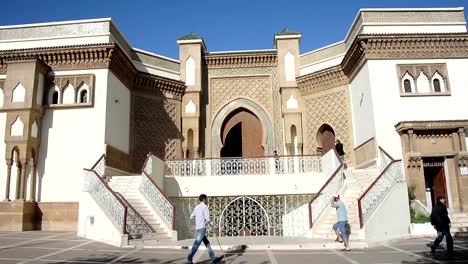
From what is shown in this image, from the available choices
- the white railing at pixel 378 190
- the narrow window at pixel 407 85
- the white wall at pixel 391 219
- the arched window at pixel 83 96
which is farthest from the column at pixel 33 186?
the narrow window at pixel 407 85

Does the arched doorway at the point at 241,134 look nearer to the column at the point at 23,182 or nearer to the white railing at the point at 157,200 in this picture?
the white railing at the point at 157,200

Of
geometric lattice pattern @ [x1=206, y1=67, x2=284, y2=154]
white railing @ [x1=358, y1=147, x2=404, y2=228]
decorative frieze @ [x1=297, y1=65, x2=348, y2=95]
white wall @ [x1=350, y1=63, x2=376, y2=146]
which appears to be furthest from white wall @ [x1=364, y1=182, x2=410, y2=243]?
geometric lattice pattern @ [x1=206, y1=67, x2=284, y2=154]

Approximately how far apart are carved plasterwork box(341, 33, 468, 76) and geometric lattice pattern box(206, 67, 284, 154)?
4398 mm

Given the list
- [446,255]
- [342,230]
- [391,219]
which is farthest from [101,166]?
[446,255]

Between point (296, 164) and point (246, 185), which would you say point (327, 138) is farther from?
point (246, 185)

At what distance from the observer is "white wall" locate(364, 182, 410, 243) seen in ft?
26.2

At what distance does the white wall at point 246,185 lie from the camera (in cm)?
1123

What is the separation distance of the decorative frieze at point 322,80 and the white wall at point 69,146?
7488 millimetres

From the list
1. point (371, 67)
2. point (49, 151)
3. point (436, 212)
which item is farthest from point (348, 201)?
point (49, 151)

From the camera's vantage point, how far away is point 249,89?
51.9ft

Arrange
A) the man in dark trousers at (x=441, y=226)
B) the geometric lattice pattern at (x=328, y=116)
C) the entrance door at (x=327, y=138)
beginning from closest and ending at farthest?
the man in dark trousers at (x=441, y=226)
the geometric lattice pattern at (x=328, y=116)
the entrance door at (x=327, y=138)

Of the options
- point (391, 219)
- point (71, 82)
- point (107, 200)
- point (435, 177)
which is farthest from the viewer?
point (71, 82)

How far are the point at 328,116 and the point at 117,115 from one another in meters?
7.70

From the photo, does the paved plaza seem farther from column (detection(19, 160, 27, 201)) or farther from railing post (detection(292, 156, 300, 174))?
railing post (detection(292, 156, 300, 174))
